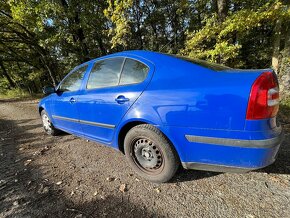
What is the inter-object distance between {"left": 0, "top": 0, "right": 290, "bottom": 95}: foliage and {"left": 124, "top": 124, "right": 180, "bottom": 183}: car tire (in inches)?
192

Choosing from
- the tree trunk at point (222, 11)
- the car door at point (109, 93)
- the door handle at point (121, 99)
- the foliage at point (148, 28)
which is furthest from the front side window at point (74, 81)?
the tree trunk at point (222, 11)

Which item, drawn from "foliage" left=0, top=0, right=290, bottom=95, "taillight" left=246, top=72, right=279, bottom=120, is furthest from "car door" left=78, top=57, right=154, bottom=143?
"foliage" left=0, top=0, right=290, bottom=95

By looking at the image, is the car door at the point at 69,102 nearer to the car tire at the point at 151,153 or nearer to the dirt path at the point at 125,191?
the dirt path at the point at 125,191

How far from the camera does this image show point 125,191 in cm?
254

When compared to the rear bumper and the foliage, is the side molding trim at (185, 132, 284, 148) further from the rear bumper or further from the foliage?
the foliage

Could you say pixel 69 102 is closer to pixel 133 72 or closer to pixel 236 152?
pixel 133 72

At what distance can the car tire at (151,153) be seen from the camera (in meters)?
2.41

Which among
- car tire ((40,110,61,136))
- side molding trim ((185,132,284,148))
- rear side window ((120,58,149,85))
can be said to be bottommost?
car tire ((40,110,61,136))

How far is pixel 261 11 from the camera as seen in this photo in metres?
6.16

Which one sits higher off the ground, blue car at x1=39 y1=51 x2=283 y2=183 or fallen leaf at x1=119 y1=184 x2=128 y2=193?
blue car at x1=39 y1=51 x2=283 y2=183

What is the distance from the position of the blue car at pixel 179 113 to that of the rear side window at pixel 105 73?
0.05 feet

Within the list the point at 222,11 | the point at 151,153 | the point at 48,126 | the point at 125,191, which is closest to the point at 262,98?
the point at 151,153

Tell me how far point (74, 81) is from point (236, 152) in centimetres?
307

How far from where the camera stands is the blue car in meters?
1.90
